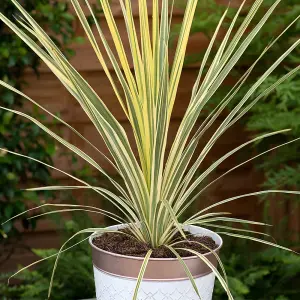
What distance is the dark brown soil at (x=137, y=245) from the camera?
1.17 m

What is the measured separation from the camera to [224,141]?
2514 millimetres

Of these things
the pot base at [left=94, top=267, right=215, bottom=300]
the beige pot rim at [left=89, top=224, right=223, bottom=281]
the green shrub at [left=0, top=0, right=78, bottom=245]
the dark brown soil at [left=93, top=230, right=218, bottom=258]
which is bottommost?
the pot base at [left=94, top=267, right=215, bottom=300]

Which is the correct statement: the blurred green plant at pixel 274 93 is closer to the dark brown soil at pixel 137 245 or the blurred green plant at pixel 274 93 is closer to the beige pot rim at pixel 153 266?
the dark brown soil at pixel 137 245

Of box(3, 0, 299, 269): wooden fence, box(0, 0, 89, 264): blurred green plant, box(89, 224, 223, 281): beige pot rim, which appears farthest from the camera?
box(3, 0, 299, 269): wooden fence

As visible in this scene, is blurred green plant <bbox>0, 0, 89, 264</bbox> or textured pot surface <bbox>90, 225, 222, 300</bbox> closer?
textured pot surface <bbox>90, 225, 222, 300</bbox>

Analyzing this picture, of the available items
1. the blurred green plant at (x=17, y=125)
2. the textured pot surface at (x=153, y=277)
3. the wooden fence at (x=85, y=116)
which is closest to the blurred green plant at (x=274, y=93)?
the wooden fence at (x=85, y=116)

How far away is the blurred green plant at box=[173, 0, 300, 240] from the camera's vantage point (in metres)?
2.02

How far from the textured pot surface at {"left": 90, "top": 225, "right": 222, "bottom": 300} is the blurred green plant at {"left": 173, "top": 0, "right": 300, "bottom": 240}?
0.90 m

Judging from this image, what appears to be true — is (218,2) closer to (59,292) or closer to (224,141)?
(224,141)

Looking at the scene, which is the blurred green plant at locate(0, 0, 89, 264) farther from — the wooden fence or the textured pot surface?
the textured pot surface

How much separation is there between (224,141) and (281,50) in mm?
462

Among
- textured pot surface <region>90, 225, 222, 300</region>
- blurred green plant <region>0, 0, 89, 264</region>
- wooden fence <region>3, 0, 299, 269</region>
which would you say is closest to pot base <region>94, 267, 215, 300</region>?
textured pot surface <region>90, 225, 222, 300</region>

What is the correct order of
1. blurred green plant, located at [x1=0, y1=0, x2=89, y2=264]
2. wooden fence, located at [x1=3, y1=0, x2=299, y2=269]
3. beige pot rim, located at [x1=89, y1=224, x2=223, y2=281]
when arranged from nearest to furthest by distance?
beige pot rim, located at [x1=89, y1=224, x2=223, y2=281] < blurred green plant, located at [x1=0, y1=0, x2=89, y2=264] < wooden fence, located at [x1=3, y1=0, x2=299, y2=269]

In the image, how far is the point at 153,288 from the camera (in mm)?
1100
